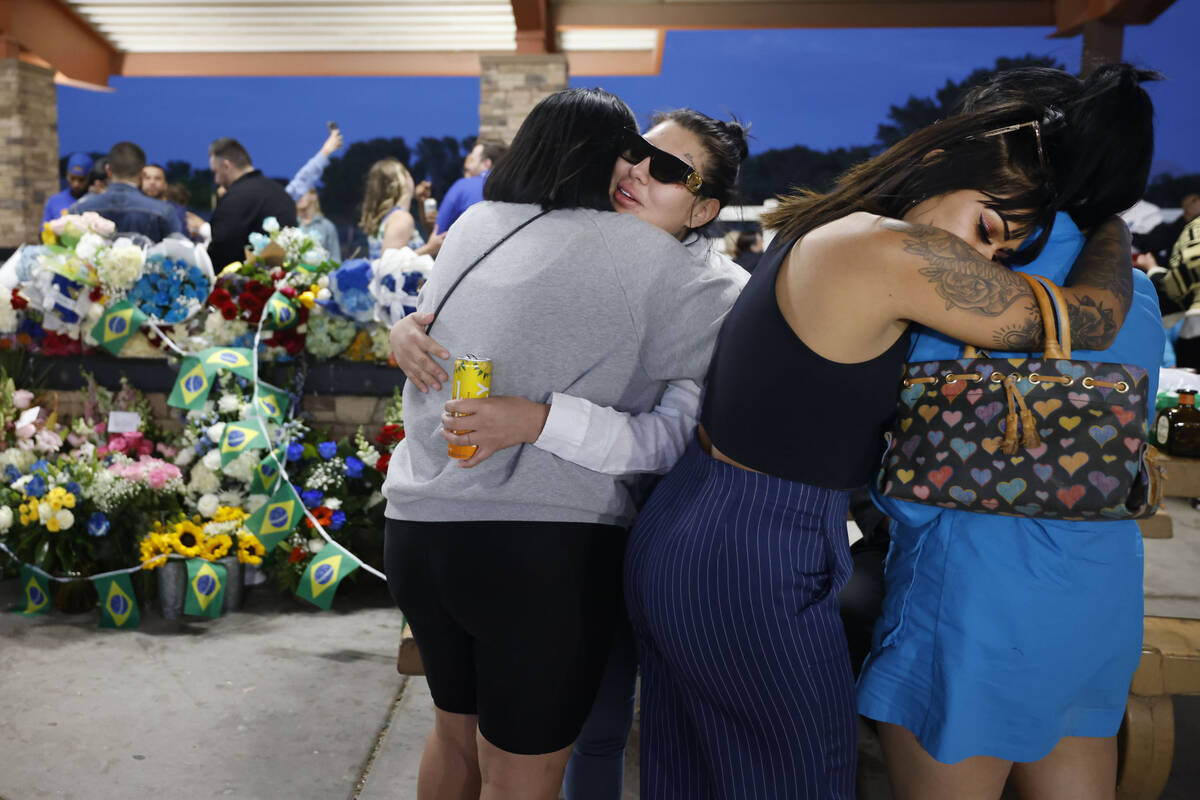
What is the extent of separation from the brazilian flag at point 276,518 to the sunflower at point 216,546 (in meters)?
0.09

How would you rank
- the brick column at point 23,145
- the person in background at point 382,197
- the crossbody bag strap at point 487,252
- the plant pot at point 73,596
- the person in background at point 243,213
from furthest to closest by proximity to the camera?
the brick column at point 23,145
the person in background at point 382,197
the person in background at point 243,213
the plant pot at point 73,596
the crossbody bag strap at point 487,252

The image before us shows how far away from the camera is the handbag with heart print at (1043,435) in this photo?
1.22 metres

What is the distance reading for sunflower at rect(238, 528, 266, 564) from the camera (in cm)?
338

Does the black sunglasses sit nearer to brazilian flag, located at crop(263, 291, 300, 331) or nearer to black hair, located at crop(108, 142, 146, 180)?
brazilian flag, located at crop(263, 291, 300, 331)

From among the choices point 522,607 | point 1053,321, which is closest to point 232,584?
point 522,607

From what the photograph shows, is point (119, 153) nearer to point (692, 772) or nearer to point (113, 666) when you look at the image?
point (113, 666)

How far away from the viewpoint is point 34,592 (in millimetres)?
3334

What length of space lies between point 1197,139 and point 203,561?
2636 inches

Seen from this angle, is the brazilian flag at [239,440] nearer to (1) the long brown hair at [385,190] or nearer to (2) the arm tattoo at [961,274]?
(1) the long brown hair at [385,190]

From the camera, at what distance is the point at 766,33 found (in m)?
73.8

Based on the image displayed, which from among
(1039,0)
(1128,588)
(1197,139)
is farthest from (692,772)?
(1197,139)

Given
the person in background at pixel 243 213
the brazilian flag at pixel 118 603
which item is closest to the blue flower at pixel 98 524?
the brazilian flag at pixel 118 603

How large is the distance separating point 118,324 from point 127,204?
1.60 meters

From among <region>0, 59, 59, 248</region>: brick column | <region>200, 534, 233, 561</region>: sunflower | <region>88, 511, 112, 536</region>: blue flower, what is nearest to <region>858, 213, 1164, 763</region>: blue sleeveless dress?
<region>200, 534, 233, 561</region>: sunflower
